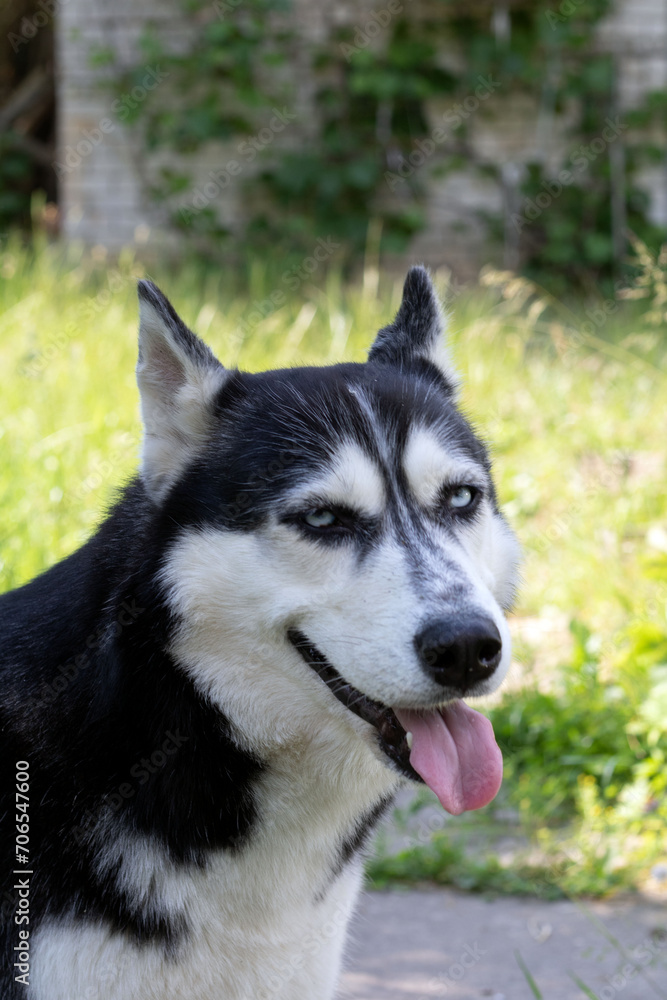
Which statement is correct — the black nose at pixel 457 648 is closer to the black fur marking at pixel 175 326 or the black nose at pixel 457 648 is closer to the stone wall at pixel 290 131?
the black fur marking at pixel 175 326

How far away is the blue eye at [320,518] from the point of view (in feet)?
6.68

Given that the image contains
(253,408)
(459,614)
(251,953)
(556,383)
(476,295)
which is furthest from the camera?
(476,295)

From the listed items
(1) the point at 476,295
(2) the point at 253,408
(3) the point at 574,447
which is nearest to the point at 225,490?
(2) the point at 253,408

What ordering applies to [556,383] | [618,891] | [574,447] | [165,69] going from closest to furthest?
[618,891] → [574,447] → [556,383] → [165,69]

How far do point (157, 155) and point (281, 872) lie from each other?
9737 millimetres

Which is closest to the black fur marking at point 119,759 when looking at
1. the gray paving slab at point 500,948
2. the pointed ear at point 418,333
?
the pointed ear at point 418,333

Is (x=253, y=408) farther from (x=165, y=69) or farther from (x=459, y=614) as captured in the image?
(x=165, y=69)

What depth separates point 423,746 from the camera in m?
1.99

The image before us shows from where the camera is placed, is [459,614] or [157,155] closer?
[459,614]

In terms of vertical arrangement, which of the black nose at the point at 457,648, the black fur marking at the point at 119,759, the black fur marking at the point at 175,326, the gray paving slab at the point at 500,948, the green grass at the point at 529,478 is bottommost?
the gray paving slab at the point at 500,948

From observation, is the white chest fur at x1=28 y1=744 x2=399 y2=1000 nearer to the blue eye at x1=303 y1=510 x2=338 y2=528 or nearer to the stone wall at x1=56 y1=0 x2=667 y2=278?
the blue eye at x1=303 y1=510 x2=338 y2=528

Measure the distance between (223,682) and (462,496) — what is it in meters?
0.67

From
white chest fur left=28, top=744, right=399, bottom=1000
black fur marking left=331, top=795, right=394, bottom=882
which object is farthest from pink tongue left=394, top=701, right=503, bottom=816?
black fur marking left=331, top=795, right=394, bottom=882

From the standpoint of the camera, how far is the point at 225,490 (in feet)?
6.84
